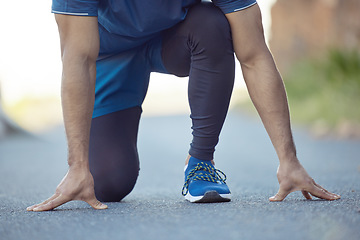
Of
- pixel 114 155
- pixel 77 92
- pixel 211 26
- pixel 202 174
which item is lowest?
pixel 114 155

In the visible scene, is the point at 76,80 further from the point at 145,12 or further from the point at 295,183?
the point at 295,183

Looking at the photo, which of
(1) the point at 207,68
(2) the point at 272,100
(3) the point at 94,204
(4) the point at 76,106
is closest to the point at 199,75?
(1) the point at 207,68

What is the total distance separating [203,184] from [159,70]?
0.66m

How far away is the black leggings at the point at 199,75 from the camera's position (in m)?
2.29

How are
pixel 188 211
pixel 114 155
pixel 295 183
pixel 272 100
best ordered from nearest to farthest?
1. pixel 188 211
2. pixel 295 183
3. pixel 272 100
4. pixel 114 155

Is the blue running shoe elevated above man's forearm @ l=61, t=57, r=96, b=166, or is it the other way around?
man's forearm @ l=61, t=57, r=96, b=166

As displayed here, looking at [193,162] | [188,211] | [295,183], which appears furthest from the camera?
[193,162]

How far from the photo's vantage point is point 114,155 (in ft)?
8.63

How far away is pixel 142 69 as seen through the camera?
2.68 metres

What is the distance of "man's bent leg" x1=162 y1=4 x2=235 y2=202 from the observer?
2277mm

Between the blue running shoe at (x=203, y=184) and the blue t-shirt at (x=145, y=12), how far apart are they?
1.88 ft

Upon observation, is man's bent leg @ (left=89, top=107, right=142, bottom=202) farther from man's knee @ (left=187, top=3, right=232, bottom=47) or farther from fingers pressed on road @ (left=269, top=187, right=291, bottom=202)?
fingers pressed on road @ (left=269, top=187, right=291, bottom=202)

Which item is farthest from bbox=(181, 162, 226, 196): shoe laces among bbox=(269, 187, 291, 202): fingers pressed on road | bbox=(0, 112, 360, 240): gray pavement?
bbox=(269, 187, 291, 202): fingers pressed on road

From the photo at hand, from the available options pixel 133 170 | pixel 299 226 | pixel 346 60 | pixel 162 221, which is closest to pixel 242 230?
pixel 299 226
